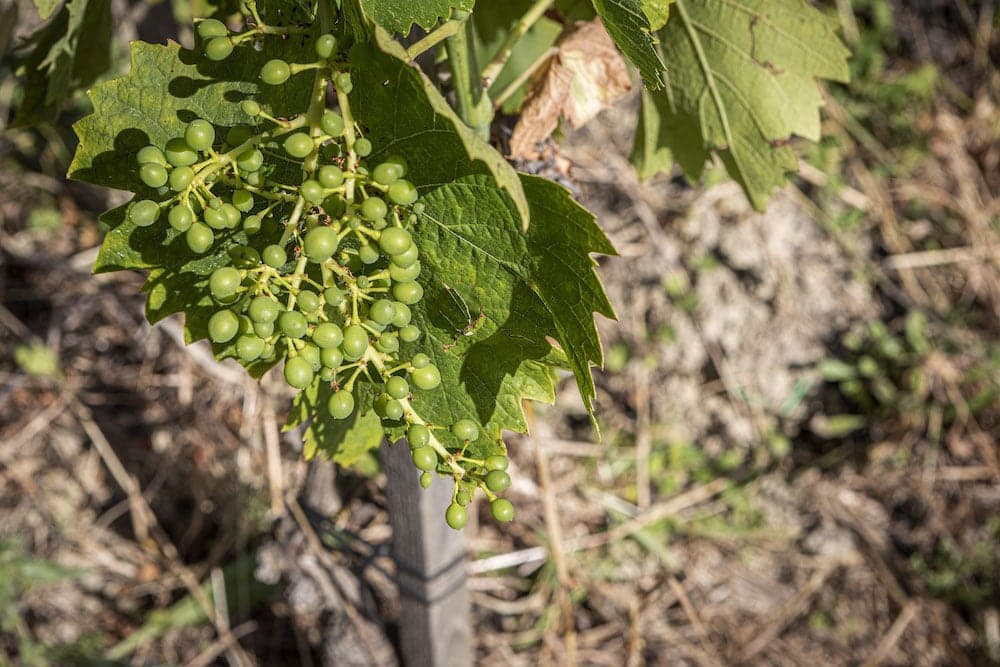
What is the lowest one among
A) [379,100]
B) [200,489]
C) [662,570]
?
[662,570]

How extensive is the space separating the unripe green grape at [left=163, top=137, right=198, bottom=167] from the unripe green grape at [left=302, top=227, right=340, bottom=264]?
0.42 feet

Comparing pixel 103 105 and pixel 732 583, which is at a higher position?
pixel 103 105

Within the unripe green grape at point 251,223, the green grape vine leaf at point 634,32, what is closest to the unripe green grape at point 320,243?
the unripe green grape at point 251,223

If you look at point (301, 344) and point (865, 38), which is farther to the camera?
point (865, 38)

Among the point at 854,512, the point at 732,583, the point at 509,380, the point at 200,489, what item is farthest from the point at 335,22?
the point at 854,512

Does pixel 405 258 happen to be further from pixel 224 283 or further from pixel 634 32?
pixel 634 32

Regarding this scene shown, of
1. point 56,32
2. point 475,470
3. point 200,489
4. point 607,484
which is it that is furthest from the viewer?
point 607,484

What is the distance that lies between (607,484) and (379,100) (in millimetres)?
2249

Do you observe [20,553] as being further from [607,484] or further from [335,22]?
[335,22]

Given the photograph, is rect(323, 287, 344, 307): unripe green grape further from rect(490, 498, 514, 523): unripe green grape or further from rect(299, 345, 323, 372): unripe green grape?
rect(490, 498, 514, 523): unripe green grape

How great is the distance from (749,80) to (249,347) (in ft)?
2.67

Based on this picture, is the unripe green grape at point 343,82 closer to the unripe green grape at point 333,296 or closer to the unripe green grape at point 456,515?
the unripe green grape at point 333,296

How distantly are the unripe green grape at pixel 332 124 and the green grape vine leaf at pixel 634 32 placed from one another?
26cm

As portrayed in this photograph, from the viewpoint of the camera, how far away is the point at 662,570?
105 inches
